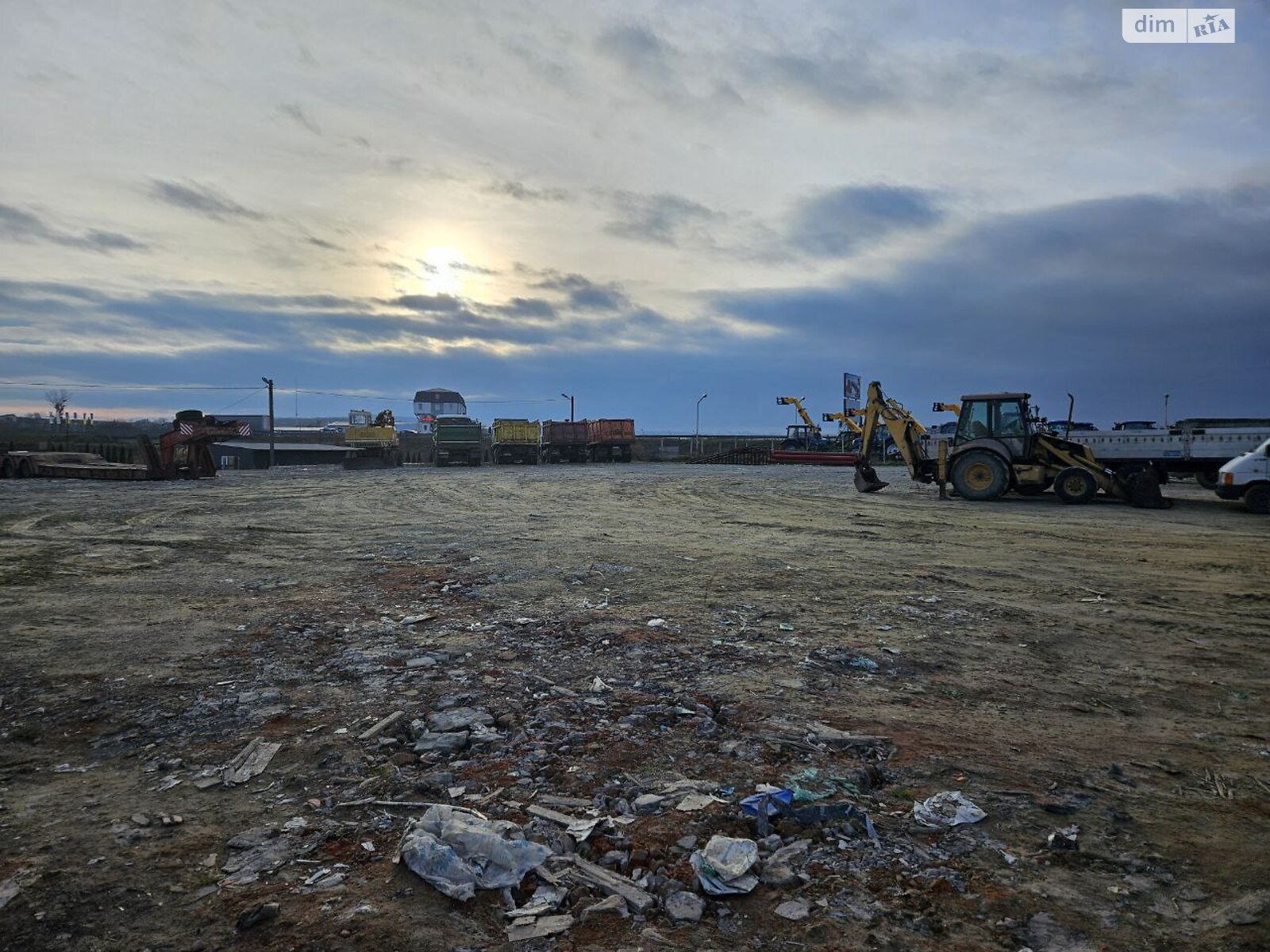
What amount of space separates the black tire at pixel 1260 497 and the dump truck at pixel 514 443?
115 ft

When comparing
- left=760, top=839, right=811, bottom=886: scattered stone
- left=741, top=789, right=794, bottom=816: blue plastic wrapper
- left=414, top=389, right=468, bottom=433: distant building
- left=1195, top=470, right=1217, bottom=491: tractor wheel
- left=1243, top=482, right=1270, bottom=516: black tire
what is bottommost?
left=760, top=839, right=811, bottom=886: scattered stone

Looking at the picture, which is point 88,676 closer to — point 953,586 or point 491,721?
point 491,721

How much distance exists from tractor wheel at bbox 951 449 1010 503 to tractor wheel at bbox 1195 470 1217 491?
13.7 ft

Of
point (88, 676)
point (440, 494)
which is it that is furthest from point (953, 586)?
point (440, 494)

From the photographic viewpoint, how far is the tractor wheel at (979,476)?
17.0 meters

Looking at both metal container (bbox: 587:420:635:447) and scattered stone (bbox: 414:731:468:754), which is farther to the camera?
metal container (bbox: 587:420:635:447)

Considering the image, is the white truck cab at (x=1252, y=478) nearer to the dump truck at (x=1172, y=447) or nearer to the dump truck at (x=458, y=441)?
the dump truck at (x=1172, y=447)

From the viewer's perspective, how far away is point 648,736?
12.8 feet

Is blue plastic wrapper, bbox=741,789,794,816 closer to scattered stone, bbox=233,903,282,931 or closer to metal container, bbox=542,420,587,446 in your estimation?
scattered stone, bbox=233,903,282,931

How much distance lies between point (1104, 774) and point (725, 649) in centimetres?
255

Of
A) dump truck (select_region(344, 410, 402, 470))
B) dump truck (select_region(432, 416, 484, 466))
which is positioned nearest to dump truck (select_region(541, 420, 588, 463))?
dump truck (select_region(432, 416, 484, 466))

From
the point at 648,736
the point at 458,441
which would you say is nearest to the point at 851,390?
the point at 458,441

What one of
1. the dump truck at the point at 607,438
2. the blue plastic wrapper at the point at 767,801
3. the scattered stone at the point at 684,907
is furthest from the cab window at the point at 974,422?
the dump truck at the point at 607,438

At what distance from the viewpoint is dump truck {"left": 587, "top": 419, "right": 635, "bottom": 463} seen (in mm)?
45562
